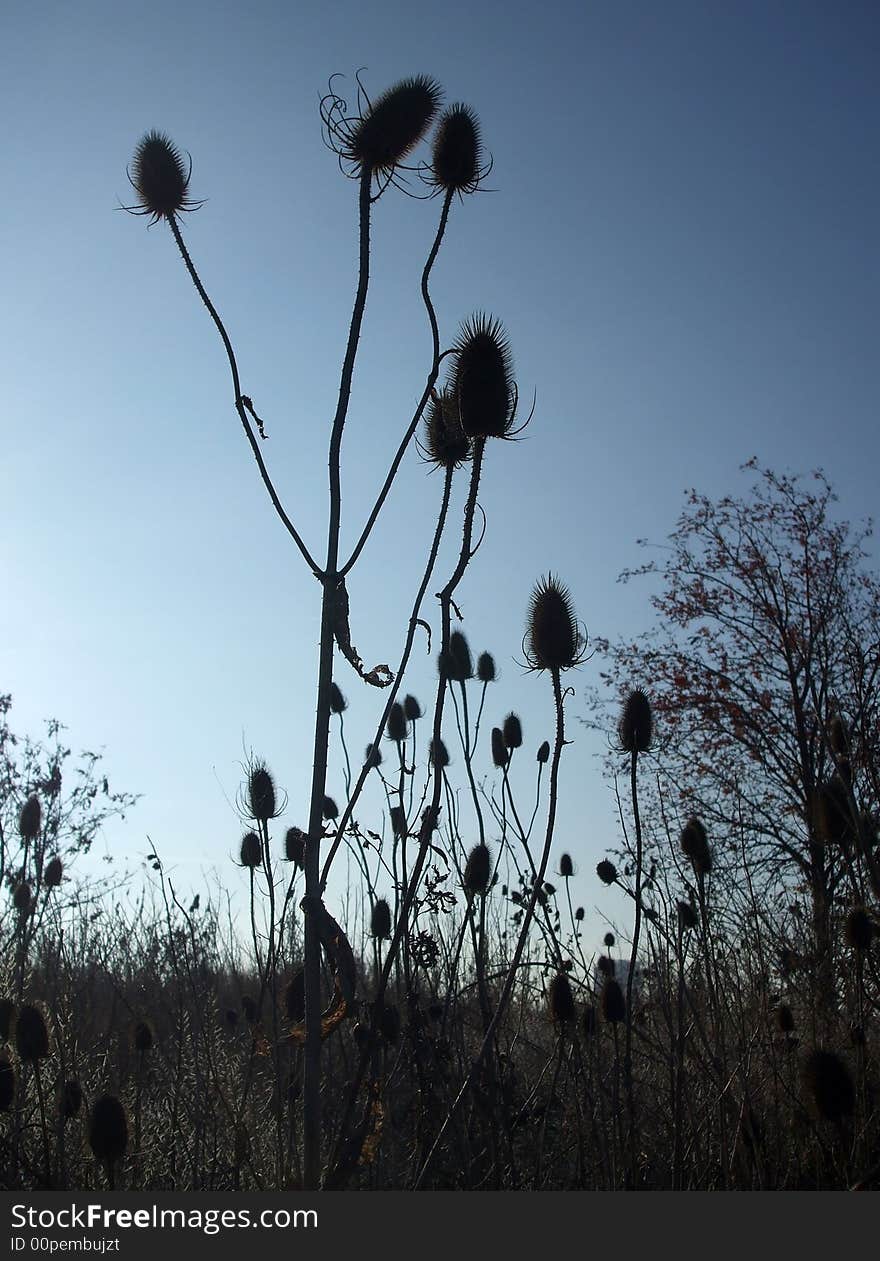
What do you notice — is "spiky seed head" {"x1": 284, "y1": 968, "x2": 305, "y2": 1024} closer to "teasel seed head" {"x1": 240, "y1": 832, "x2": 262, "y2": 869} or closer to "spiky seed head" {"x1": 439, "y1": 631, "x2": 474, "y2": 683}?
"teasel seed head" {"x1": 240, "y1": 832, "x2": 262, "y2": 869}

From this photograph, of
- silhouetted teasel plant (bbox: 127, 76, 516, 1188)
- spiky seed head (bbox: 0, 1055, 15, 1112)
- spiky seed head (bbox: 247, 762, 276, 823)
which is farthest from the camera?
spiky seed head (bbox: 247, 762, 276, 823)

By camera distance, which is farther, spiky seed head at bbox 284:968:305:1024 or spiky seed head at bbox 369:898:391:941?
spiky seed head at bbox 369:898:391:941

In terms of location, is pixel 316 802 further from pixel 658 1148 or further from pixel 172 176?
pixel 658 1148

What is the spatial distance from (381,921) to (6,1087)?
7.42 feet

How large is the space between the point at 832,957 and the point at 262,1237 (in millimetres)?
4589

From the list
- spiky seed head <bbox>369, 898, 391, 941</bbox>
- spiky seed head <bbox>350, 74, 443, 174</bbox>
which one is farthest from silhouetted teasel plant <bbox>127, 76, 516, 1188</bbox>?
spiky seed head <bbox>369, 898, 391, 941</bbox>

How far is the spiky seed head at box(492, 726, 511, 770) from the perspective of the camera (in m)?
6.66

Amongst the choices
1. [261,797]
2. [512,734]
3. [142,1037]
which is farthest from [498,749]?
[142,1037]

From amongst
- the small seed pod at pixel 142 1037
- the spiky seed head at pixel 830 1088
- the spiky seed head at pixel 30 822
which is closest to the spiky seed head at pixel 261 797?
the small seed pod at pixel 142 1037

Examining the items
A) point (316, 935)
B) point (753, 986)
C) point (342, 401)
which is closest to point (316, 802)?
point (316, 935)

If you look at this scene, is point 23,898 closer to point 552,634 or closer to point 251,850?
point 251,850

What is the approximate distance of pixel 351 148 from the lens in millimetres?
3723

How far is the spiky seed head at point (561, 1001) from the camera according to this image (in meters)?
5.26

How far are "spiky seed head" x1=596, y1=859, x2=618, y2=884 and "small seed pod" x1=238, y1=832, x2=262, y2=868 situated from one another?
2.05 metres
